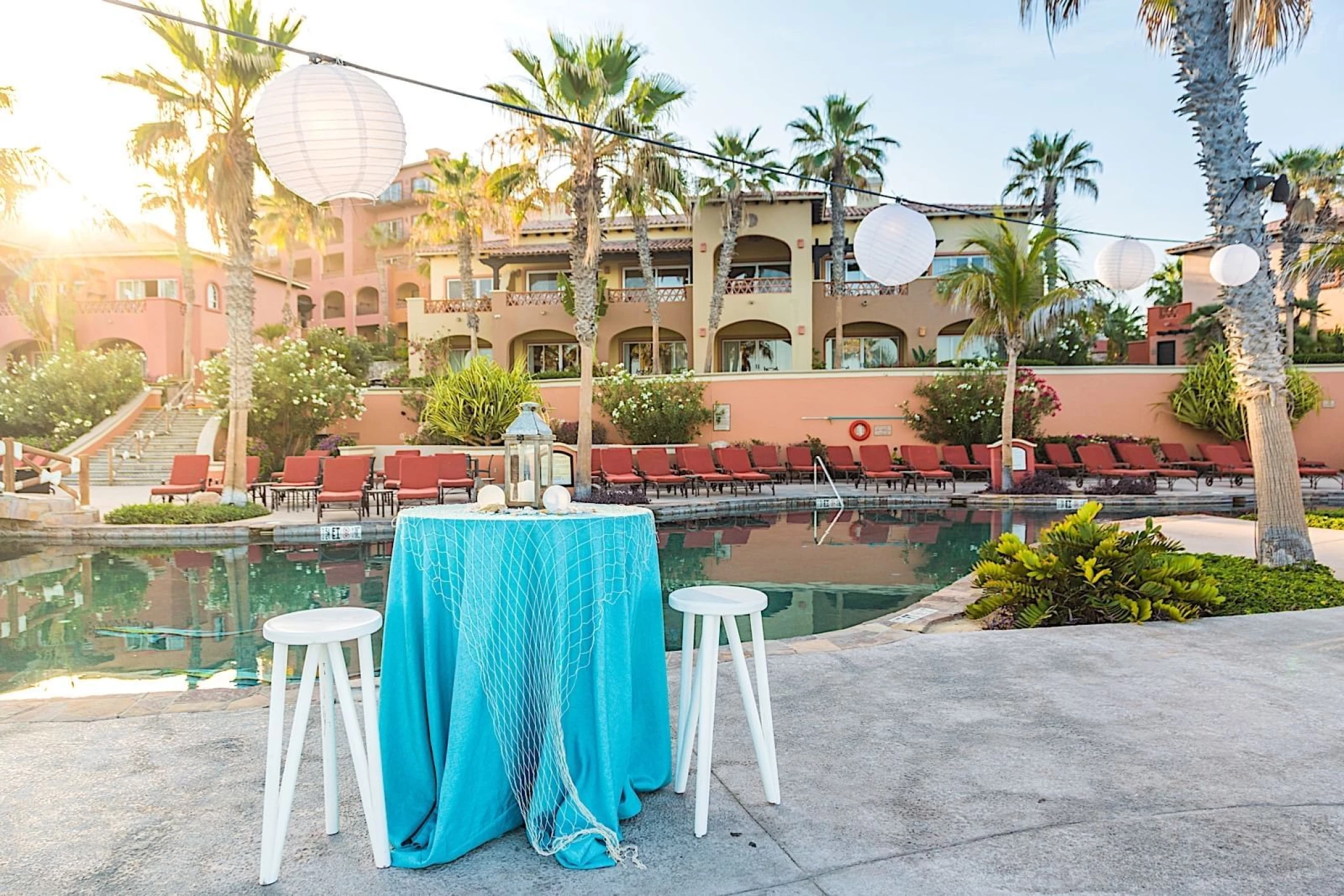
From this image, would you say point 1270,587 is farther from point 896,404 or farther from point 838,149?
point 838,149

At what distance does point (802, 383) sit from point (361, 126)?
17.6 metres

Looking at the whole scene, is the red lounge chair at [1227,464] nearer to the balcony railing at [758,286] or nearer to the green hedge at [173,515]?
the balcony railing at [758,286]

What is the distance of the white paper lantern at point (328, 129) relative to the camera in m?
3.65

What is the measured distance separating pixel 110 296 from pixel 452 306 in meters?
14.4

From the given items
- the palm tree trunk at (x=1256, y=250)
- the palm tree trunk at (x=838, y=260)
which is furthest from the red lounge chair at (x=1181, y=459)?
the palm tree trunk at (x=1256, y=250)

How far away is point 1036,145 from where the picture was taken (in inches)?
1064

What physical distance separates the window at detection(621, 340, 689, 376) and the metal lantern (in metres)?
24.3

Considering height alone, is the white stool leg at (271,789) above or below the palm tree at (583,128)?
below

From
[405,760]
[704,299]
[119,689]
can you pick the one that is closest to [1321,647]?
[405,760]

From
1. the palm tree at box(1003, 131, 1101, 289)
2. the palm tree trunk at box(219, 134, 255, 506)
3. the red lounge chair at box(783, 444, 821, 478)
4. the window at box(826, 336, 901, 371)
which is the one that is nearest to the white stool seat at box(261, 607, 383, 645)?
the palm tree trunk at box(219, 134, 255, 506)

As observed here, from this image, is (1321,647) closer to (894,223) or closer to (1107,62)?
(894,223)

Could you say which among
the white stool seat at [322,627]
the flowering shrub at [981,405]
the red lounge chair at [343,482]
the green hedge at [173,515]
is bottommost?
the green hedge at [173,515]

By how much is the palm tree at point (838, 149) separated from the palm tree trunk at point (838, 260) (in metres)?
0.02

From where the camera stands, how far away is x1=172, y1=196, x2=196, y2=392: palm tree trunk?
2595 cm
